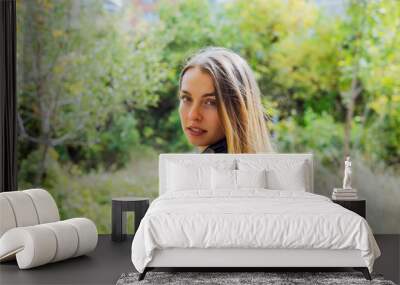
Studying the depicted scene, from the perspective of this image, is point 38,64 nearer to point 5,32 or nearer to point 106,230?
point 5,32

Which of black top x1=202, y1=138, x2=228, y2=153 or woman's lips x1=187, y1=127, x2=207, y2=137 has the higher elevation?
woman's lips x1=187, y1=127, x2=207, y2=137

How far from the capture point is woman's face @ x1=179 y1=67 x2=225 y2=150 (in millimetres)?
7176

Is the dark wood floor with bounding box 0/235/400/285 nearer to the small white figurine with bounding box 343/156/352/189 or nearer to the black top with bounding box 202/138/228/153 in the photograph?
the small white figurine with bounding box 343/156/352/189

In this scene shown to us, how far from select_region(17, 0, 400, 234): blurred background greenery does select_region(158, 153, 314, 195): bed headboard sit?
0.25 m

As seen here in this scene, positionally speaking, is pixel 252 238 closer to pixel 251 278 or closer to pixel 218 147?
pixel 251 278

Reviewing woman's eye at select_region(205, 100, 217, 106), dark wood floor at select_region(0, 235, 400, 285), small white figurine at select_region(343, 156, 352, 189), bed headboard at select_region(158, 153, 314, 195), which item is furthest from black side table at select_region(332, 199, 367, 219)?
woman's eye at select_region(205, 100, 217, 106)

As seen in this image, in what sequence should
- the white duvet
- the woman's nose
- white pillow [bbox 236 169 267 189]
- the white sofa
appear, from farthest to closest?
the woman's nose < white pillow [bbox 236 169 267 189] < the white sofa < the white duvet

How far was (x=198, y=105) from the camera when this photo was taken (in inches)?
286

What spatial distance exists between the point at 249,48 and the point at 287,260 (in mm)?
3165

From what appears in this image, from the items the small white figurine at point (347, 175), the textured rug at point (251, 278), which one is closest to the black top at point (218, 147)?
the small white figurine at point (347, 175)

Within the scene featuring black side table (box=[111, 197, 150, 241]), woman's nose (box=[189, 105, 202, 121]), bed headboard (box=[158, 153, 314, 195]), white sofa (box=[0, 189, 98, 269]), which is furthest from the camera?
woman's nose (box=[189, 105, 202, 121])

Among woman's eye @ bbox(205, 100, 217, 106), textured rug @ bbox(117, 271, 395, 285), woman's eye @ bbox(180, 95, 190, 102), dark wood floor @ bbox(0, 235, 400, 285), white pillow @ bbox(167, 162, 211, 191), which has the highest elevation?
woman's eye @ bbox(180, 95, 190, 102)

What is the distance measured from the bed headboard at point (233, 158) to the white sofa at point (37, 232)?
140cm

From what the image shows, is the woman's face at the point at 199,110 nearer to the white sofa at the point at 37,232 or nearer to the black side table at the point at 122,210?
the black side table at the point at 122,210
